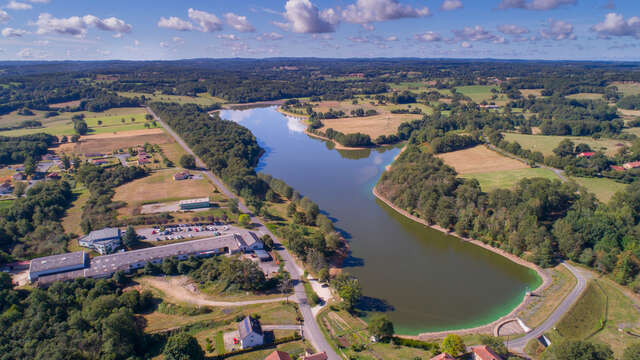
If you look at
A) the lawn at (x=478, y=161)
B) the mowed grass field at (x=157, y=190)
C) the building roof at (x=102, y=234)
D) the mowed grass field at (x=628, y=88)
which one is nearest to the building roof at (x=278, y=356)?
the building roof at (x=102, y=234)

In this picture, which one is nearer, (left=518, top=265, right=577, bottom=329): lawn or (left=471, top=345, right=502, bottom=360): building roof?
(left=471, top=345, right=502, bottom=360): building roof

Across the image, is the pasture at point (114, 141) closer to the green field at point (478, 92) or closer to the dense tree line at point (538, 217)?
the dense tree line at point (538, 217)

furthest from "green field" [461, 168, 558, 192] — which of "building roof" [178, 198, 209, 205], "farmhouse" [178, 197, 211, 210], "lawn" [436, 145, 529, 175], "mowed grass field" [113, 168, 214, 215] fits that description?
"mowed grass field" [113, 168, 214, 215]

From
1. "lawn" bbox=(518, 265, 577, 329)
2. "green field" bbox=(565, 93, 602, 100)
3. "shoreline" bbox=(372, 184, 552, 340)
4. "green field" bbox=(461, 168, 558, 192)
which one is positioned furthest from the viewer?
"green field" bbox=(565, 93, 602, 100)

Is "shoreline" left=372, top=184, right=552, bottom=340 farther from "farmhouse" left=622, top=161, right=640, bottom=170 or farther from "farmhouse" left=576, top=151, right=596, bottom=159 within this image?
"farmhouse" left=576, top=151, right=596, bottom=159

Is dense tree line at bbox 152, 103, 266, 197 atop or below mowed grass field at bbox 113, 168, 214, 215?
atop

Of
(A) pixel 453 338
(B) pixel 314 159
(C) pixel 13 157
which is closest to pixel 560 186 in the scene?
(A) pixel 453 338

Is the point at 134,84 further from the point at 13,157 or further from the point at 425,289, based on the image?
the point at 425,289
